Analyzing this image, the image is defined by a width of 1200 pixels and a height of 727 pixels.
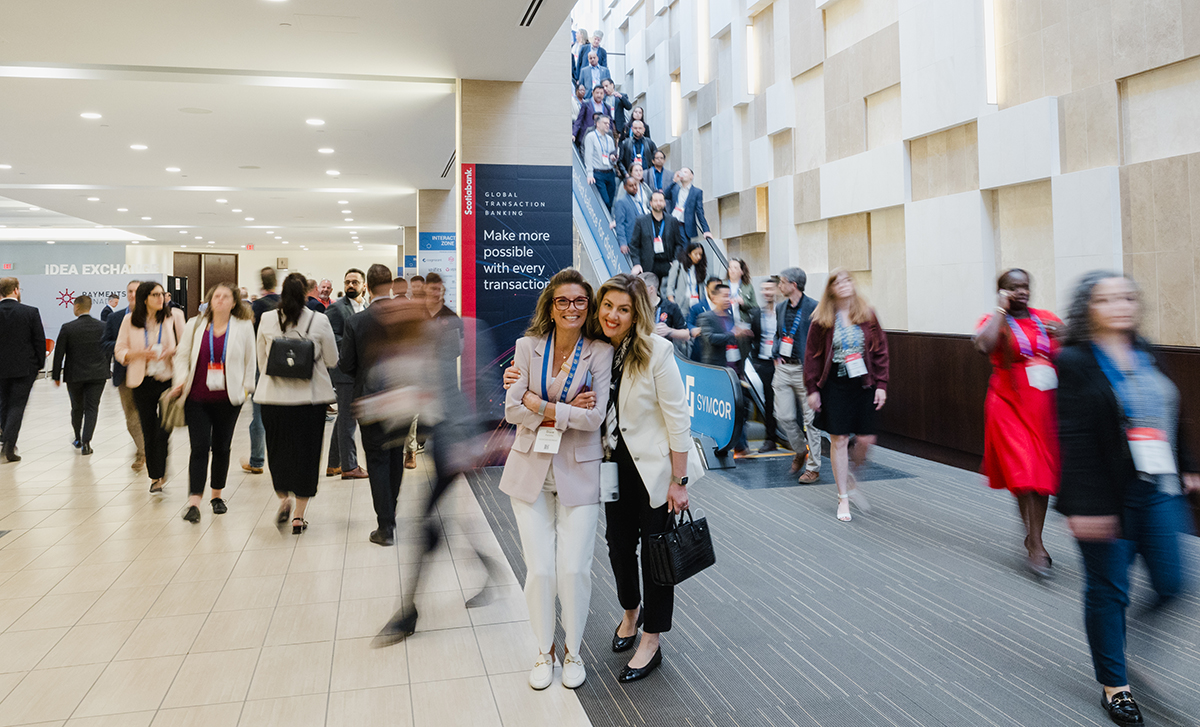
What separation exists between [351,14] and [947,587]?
5581 mm

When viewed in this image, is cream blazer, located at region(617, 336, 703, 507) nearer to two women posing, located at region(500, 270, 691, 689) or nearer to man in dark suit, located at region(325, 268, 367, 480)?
two women posing, located at region(500, 270, 691, 689)

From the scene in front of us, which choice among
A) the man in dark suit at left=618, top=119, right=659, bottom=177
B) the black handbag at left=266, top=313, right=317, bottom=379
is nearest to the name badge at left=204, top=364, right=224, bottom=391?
the black handbag at left=266, top=313, right=317, bottom=379

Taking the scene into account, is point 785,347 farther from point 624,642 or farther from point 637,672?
point 637,672

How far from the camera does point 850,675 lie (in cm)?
298

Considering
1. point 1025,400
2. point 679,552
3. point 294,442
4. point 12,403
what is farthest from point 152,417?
point 1025,400

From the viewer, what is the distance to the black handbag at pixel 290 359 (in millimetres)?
4707

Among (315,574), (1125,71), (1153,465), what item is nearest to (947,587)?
(1153,465)

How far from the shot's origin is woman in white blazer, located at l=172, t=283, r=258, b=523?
512 cm

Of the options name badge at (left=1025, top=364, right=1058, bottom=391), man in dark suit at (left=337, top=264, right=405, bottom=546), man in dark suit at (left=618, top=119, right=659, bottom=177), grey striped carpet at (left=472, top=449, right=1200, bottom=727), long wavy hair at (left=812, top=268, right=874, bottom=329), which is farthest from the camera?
man in dark suit at (left=618, top=119, right=659, bottom=177)

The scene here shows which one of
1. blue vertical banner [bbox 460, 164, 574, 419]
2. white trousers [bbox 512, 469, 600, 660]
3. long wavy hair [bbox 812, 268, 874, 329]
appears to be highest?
blue vertical banner [bbox 460, 164, 574, 419]

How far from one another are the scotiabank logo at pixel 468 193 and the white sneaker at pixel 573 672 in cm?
495

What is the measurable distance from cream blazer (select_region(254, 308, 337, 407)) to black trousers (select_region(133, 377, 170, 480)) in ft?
5.18

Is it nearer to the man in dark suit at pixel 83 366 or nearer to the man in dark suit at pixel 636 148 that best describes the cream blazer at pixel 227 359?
the man in dark suit at pixel 83 366

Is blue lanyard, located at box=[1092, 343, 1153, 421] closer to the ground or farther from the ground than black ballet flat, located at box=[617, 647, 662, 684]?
farther from the ground
